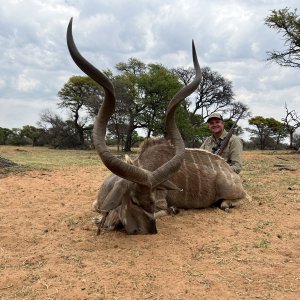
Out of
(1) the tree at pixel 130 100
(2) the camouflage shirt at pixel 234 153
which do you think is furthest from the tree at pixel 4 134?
(2) the camouflage shirt at pixel 234 153

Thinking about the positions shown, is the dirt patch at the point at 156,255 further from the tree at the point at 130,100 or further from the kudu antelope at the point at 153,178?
the tree at the point at 130,100

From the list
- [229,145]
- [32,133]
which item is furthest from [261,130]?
[229,145]

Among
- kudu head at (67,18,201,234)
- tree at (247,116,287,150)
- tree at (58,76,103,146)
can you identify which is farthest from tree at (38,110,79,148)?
kudu head at (67,18,201,234)

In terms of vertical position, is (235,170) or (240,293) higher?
(235,170)

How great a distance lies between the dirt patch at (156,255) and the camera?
2.93 m

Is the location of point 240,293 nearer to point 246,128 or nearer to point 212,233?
point 212,233

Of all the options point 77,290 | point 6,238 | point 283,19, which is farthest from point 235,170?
point 283,19

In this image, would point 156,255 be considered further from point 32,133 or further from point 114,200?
point 32,133

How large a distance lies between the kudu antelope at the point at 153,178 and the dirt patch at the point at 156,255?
18cm

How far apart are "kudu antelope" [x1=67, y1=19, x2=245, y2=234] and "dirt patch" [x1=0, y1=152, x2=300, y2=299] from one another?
0.18 metres

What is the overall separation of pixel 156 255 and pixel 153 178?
0.75 m

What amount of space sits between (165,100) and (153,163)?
76.3 feet

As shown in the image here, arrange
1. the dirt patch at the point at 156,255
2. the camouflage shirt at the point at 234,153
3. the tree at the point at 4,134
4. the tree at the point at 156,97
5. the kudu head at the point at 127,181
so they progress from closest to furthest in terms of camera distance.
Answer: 1. the dirt patch at the point at 156,255
2. the kudu head at the point at 127,181
3. the camouflage shirt at the point at 234,153
4. the tree at the point at 156,97
5. the tree at the point at 4,134

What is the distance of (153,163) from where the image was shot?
512 centimetres
